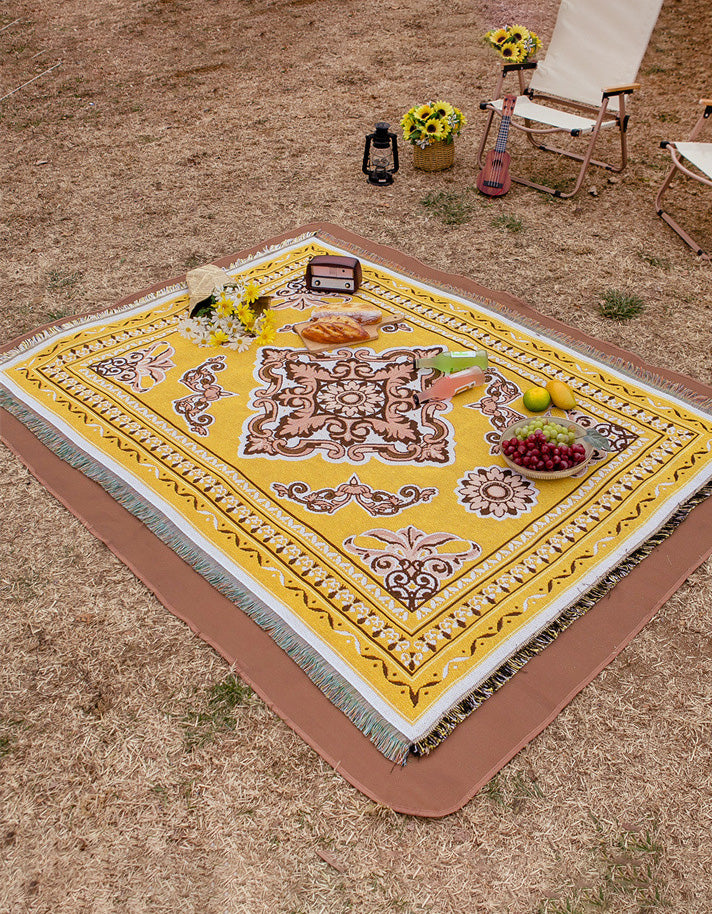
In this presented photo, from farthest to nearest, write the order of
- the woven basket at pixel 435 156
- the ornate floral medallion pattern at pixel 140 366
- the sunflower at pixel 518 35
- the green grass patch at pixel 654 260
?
the woven basket at pixel 435 156
the sunflower at pixel 518 35
the green grass patch at pixel 654 260
the ornate floral medallion pattern at pixel 140 366

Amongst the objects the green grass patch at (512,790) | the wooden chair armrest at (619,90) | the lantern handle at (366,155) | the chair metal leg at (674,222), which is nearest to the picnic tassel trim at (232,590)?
the green grass patch at (512,790)

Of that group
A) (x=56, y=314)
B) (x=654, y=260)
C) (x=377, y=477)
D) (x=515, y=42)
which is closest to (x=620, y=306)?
(x=654, y=260)

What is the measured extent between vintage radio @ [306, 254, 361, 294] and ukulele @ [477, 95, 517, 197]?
1.58 meters

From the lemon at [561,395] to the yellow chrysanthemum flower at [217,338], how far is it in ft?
5.38

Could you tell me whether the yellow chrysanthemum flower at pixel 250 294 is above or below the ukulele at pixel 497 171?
below

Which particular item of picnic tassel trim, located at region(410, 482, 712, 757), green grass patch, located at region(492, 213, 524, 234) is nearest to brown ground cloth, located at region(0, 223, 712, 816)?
picnic tassel trim, located at region(410, 482, 712, 757)

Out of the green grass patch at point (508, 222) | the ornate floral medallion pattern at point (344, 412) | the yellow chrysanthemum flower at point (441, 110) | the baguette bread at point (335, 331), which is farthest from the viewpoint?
the yellow chrysanthemum flower at point (441, 110)

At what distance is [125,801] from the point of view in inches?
77.2

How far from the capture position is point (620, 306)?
12.6 feet

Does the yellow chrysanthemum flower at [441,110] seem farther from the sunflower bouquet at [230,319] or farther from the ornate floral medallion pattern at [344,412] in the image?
the ornate floral medallion pattern at [344,412]

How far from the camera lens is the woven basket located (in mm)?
5145

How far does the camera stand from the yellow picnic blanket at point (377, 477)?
90.5 inches

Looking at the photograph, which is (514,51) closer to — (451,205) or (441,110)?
(441,110)

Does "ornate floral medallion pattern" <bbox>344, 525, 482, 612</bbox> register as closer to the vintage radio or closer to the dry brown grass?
the dry brown grass
